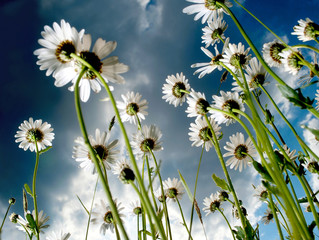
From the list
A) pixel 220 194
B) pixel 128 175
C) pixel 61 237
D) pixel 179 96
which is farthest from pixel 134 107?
pixel 220 194

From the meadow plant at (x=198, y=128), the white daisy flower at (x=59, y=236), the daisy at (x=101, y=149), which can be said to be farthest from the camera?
the white daisy flower at (x=59, y=236)

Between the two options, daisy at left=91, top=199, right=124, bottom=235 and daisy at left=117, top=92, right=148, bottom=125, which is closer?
daisy at left=91, top=199, right=124, bottom=235

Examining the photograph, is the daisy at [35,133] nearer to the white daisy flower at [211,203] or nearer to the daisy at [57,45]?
the daisy at [57,45]

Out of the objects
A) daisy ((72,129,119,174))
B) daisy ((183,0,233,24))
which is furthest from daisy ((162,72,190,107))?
daisy ((72,129,119,174))

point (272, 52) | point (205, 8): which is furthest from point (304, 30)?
point (205, 8)

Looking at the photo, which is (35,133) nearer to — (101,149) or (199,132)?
(101,149)

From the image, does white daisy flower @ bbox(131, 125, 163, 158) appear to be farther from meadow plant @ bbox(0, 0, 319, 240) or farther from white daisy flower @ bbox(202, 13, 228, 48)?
white daisy flower @ bbox(202, 13, 228, 48)

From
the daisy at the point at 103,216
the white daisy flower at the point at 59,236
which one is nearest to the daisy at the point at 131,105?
the daisy at the point at 103,216
